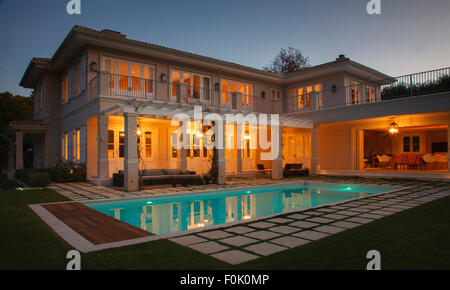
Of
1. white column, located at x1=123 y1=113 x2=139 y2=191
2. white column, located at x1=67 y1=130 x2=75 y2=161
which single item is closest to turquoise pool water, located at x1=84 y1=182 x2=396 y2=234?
white column, located at x1=123 y1=113 x2=139 y2=191

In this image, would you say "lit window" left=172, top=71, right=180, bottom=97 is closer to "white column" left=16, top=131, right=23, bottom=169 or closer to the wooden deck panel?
the wooden deck panel

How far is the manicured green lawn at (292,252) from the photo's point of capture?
10.6 ft

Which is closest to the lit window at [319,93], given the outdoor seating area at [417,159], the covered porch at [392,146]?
the covered porch at [392,146]

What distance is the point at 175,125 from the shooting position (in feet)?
52.2

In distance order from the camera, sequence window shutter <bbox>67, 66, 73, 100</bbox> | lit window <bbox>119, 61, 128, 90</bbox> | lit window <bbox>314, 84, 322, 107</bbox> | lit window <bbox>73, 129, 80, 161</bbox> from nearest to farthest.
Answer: lit window <bbox>119, 61, 128, 90</bbox>
lit window <bbox>73, 129, 80, 161</bbox>
window shutter <bbox>67, 66, 73, 100</bbox>
lit window <bbox>314, 84, 322, 107</bbox>

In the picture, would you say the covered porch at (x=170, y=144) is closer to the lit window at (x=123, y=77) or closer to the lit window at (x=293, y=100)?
the lit window at (x=123, y=77)

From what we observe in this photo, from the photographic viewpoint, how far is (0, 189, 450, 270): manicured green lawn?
322 cm

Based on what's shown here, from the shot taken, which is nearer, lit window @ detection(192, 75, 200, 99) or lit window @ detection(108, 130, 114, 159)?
lit window @ detection(108, 130, 114, 159)

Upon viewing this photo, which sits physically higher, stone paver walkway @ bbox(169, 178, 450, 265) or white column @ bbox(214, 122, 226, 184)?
white column @ bbox(214, 122, 226, 184)

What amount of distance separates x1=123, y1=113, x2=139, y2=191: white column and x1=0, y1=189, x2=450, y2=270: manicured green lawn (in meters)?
5.06

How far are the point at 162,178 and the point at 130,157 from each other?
1.57 metres

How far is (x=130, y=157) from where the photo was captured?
10.3 meters

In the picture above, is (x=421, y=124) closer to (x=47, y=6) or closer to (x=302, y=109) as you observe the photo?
(x=302, y=109)
